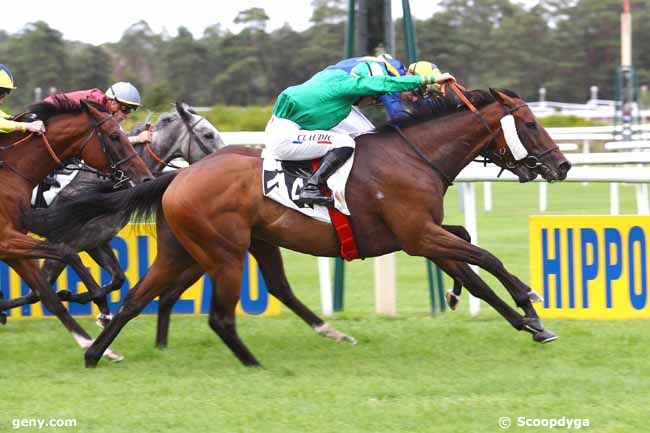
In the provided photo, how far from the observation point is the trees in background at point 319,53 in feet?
102

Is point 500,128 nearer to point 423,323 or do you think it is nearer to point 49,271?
point 423,323

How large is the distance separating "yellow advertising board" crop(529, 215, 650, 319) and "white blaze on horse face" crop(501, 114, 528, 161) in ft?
4.24

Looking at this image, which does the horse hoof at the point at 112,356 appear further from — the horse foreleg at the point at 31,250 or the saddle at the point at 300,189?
the saddle at the point at 300,189

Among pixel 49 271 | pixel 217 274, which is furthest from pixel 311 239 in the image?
pixel 49 271

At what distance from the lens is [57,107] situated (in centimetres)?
695

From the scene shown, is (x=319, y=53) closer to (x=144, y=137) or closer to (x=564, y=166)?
(x=144, y=137)

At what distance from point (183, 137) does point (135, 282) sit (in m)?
1.14

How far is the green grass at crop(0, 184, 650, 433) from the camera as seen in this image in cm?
492

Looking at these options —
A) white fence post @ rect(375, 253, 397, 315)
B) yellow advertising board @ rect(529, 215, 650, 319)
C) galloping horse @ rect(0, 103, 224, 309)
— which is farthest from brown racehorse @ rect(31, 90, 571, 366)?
white fence post @ rect(375, 253, 397, 315)

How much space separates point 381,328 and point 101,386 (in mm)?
2241

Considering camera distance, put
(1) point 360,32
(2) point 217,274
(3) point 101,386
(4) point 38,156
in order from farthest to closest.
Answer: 1. (1) point 360,32
2. (4) point 38,156
3. (2) point 217,274
4. (3) point 101,386

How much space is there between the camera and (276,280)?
7.09 meters

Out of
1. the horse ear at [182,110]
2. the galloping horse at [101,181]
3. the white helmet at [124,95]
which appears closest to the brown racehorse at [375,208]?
the galloping horse at [101,181]

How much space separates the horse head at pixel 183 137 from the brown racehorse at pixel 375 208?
1310 mm
